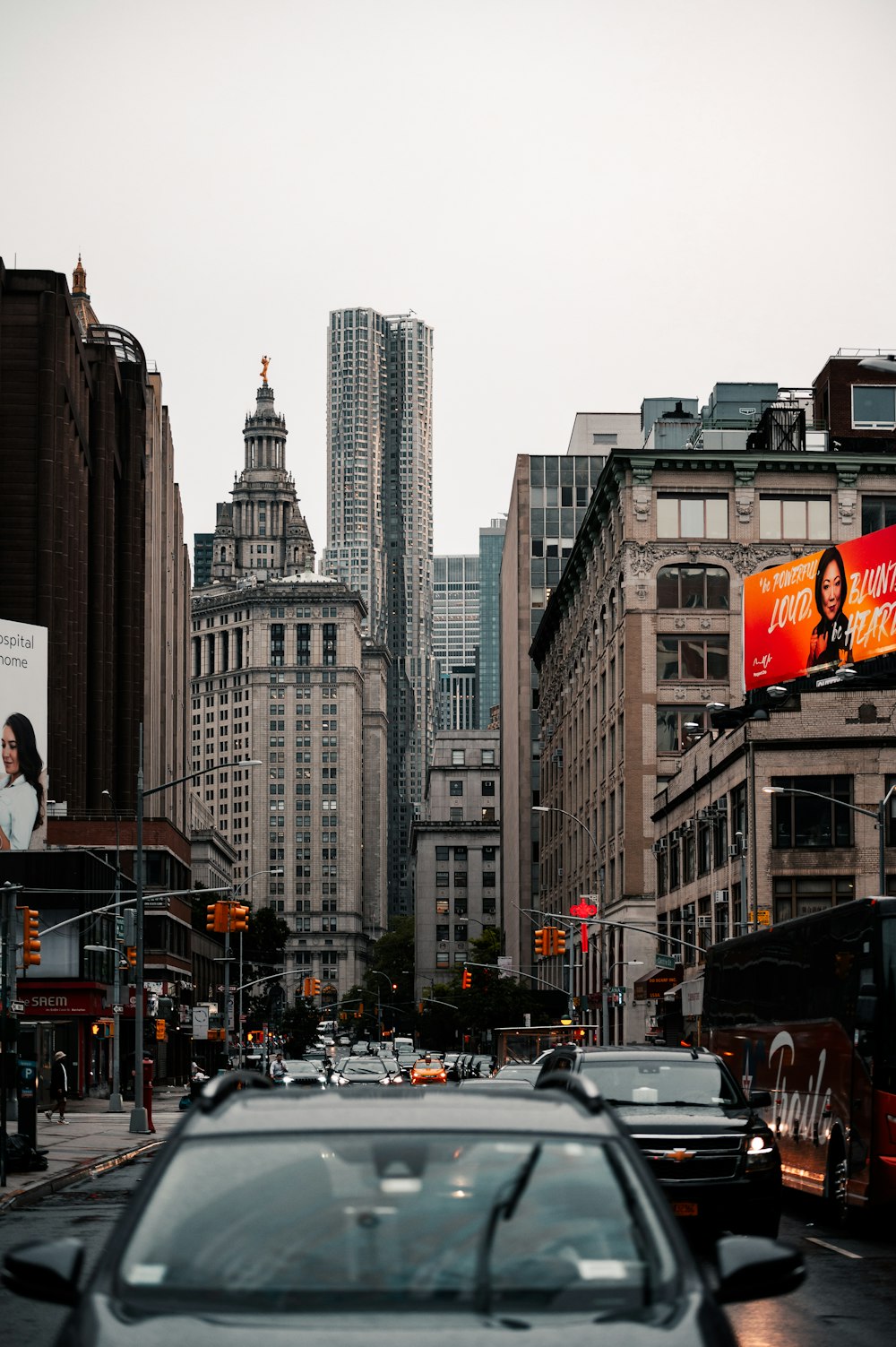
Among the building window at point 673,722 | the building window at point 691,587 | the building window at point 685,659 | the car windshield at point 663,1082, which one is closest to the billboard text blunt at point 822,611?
the building window at point 685,659

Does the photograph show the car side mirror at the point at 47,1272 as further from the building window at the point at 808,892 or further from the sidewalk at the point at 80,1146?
the building window at the point at 808,892

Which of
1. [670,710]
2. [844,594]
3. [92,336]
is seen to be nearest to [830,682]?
[844,594]

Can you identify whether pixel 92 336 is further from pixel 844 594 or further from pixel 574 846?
pixel 844 594

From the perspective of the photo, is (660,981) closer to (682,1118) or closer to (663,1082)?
(663,1082)

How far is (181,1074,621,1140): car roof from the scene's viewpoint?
19.8 ft

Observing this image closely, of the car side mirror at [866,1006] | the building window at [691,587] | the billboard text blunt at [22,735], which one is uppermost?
the building window at [691,587]

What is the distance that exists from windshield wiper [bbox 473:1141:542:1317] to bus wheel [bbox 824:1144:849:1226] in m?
15.8

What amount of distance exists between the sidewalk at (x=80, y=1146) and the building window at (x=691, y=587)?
31.7m

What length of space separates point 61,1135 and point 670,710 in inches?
1790

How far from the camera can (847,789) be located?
200 feet

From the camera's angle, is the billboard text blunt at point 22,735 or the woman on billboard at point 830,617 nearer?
the woman on billboard at point 830,617

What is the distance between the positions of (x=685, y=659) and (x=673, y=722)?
2.92 metres

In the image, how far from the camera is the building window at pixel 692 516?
82.7m

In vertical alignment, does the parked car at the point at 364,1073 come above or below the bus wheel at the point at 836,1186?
below
